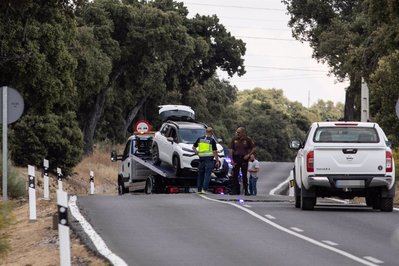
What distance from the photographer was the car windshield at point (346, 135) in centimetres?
2083

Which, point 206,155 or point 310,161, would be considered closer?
point 310,161

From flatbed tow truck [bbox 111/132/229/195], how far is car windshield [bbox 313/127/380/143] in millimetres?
10561

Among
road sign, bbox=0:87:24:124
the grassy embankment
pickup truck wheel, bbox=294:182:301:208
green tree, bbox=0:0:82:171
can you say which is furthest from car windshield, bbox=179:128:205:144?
road sign, bbox=0:87:24:124

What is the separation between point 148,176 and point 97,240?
62.5ft

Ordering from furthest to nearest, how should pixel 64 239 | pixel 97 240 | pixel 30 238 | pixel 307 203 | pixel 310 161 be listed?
pixel 307 203 < pixel 310 161 < pixel 30 238 < pixel 97 240 < pixel 64 239

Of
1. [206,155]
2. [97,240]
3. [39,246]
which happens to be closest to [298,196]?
[206,155]

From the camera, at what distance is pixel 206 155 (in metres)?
27.8

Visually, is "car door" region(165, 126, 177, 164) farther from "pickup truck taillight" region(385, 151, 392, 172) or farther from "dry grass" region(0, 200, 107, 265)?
"pickup truck taillight" region(385, 151, 392, 172)

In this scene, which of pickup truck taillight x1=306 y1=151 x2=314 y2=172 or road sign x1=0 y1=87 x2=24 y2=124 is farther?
road sign x1=0 y1=87 x2=24 y2=124

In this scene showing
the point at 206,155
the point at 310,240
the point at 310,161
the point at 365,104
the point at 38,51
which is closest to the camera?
the point at 310,240

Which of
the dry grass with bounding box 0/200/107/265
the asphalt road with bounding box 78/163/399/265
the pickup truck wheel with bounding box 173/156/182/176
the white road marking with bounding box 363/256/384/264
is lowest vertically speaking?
the dry grass with bounding box 0/200/107/265

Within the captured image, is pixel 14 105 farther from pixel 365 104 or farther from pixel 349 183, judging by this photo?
pixel 365 104

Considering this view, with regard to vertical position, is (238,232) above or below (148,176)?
above

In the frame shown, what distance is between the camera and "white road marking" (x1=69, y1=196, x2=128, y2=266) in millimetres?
12706
